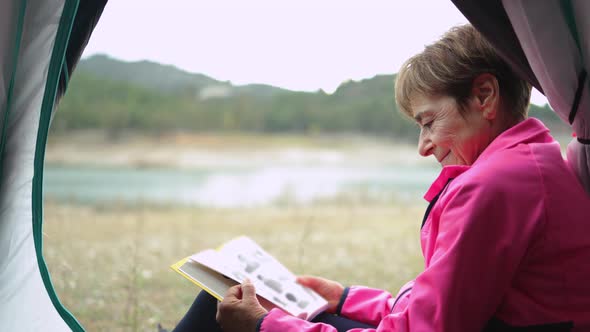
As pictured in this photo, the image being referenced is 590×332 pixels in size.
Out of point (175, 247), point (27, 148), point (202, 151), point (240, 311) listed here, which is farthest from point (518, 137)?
point (202, 151)

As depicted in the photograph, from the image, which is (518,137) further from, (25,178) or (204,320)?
(25,178)

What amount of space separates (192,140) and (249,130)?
71 cm

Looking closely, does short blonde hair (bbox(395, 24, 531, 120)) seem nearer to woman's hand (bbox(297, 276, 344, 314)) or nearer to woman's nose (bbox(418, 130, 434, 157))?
woman's nose (bbox(418, 130, 434, 157))

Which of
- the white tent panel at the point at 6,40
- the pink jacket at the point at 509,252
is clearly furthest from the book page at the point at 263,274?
the white tent panel at the point at 6,40

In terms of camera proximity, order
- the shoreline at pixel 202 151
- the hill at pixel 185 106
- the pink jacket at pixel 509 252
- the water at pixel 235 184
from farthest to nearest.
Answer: the shoreline at pixel 202 151, the hill at pixel 185 106, the water at pixel 235 184, the pink jacket at pixel 509 252

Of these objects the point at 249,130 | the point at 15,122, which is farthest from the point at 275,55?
the point at 15,122

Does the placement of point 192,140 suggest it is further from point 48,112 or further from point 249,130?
point 48,112

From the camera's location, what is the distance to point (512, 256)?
860mm

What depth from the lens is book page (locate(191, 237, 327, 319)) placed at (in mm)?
1228

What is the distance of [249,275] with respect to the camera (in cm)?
130

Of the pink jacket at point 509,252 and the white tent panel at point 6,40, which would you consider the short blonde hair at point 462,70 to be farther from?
the white tent panel at point 6,40

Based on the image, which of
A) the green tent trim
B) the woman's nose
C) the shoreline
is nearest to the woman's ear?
the woman's nose

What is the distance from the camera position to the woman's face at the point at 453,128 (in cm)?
103

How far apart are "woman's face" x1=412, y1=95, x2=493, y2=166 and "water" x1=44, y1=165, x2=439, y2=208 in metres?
4.03
